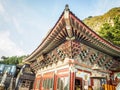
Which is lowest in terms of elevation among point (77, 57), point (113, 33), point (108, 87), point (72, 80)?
point (108, 87)

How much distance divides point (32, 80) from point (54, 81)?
18.5 feet

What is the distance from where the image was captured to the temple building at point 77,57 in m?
7.61

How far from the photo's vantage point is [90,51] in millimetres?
9016

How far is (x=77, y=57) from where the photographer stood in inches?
332

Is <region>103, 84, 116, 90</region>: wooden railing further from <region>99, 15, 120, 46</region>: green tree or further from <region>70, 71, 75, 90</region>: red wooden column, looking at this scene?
<region>99, 15, 120, 46</region>: green tree

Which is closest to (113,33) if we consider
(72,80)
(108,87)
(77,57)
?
(108,87)

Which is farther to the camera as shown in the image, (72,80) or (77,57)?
(77,57)

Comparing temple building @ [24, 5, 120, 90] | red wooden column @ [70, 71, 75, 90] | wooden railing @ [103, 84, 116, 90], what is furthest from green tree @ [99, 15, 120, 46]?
red wooden column @ [70, 71, 75, 90]

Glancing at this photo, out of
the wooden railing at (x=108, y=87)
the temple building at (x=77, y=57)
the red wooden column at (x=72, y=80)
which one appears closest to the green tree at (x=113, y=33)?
the temple building at (x=77, y=57)

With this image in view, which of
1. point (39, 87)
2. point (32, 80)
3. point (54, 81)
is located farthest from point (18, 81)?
point (54, 81)

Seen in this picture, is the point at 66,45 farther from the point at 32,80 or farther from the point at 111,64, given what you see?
the point at 32,80

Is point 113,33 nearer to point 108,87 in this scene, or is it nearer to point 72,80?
point 108,87

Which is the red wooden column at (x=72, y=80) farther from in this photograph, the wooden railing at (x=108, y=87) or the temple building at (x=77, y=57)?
the wooden railing at (x=108, y=87)

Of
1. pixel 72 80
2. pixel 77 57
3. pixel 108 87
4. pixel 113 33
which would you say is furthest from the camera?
pixel 113 33
